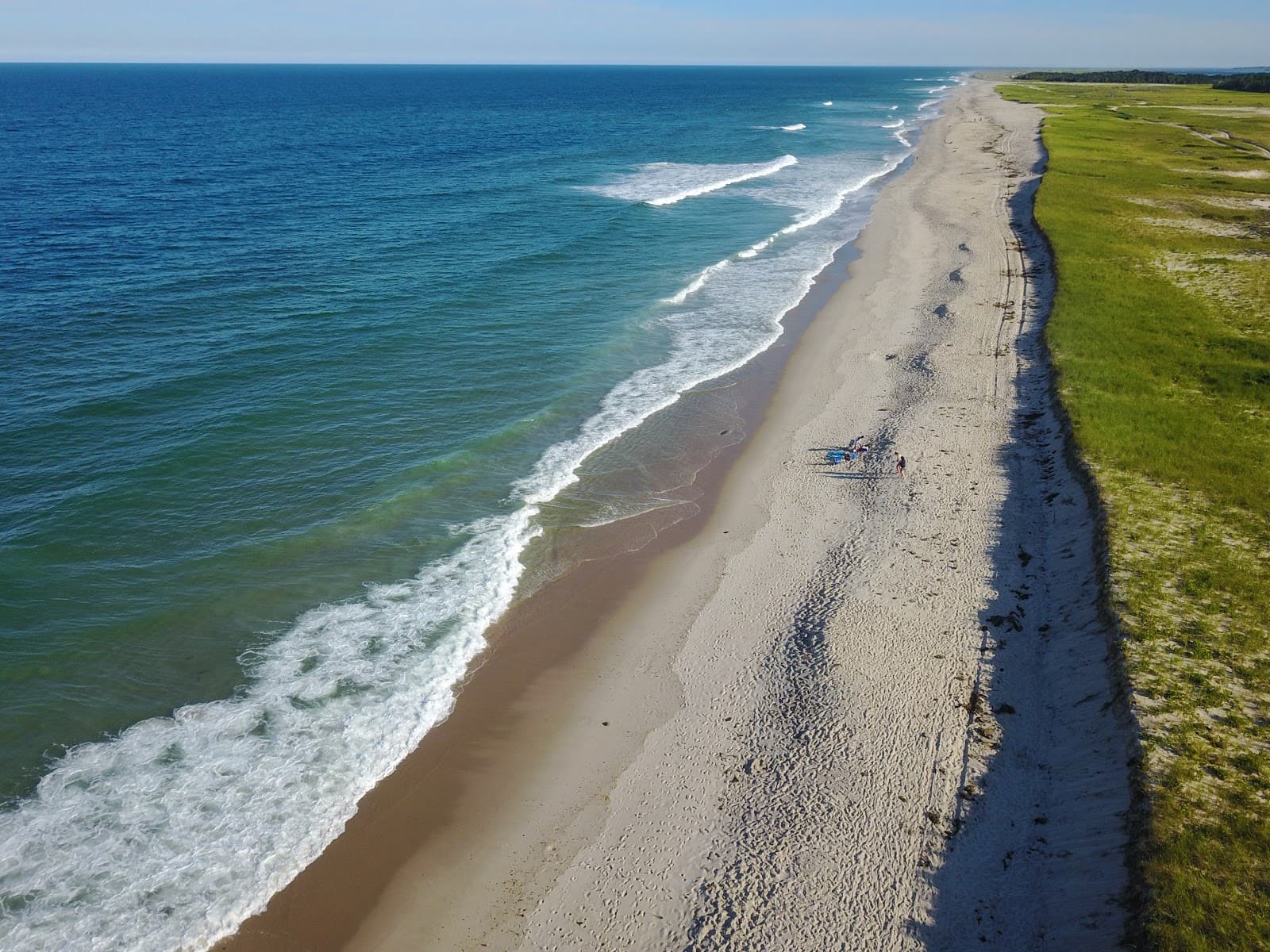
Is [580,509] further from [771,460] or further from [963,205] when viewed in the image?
[963,205]

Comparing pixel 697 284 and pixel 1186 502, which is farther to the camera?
pixel 697 284

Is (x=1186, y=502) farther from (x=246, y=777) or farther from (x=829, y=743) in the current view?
(x=246, y=777)

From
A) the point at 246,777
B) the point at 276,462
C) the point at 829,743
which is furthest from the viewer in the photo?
the point at 276,462

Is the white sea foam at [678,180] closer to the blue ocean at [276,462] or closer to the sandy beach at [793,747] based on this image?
the blue ocean at [276,462]

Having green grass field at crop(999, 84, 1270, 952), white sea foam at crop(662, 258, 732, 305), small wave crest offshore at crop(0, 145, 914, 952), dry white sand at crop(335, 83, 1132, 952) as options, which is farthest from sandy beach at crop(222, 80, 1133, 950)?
white sea foam at crop(662, 258, 732, 305)

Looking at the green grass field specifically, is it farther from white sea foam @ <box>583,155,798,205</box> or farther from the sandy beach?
white sea foam @ <box>583,155,798,205</box>

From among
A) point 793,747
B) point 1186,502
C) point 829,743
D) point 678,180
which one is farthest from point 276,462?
point 678,180
